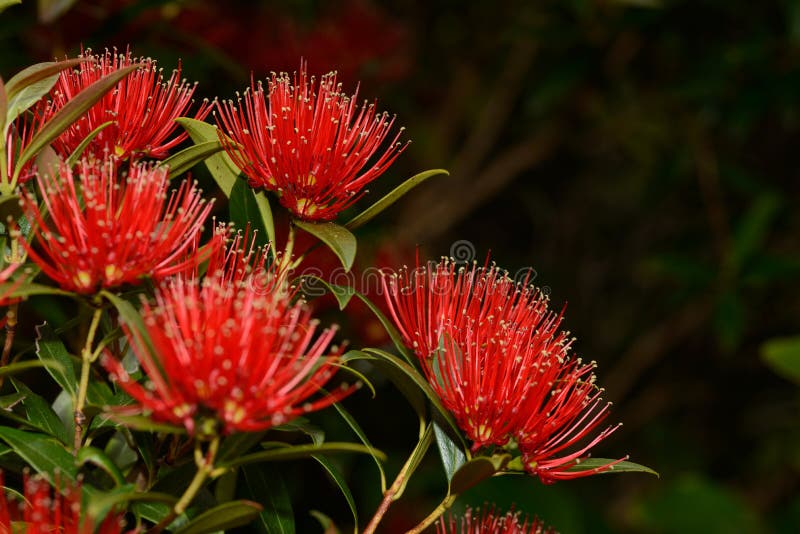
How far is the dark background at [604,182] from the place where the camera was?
1908mm

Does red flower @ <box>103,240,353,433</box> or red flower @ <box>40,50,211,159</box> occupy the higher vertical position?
red flower @ <box>40,50,211,159</box>

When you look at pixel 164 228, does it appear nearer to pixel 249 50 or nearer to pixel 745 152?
pixel 249 50

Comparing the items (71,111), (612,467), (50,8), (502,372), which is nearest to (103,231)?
(71,111)

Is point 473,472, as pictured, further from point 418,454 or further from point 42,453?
point 42,453

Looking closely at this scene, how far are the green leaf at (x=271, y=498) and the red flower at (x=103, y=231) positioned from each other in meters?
0.23

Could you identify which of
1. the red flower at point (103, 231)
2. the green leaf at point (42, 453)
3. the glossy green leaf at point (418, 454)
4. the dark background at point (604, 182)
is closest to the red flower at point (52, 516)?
the green leaf at point (42, 453)

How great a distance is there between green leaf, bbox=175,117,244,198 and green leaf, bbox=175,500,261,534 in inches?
13.5

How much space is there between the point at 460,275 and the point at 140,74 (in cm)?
36

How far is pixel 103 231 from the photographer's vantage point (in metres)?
0.65

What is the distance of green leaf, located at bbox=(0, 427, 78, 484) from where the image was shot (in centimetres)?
64

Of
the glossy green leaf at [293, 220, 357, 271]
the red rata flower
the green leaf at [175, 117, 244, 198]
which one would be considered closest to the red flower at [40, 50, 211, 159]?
the green leaf at [175, 117, 244, 198]

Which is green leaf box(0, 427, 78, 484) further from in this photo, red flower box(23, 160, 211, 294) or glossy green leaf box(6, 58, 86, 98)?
glossy green leaf box(6, 58, 86, 98)

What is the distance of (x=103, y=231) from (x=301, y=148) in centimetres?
21

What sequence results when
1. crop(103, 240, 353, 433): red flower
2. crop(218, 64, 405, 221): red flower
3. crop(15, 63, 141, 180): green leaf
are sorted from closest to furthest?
crop(103, 240, 353, 433): red flower → crop(15, 63, 141, 180): green leaf → crop(218, 64, 405, 221): red flower
